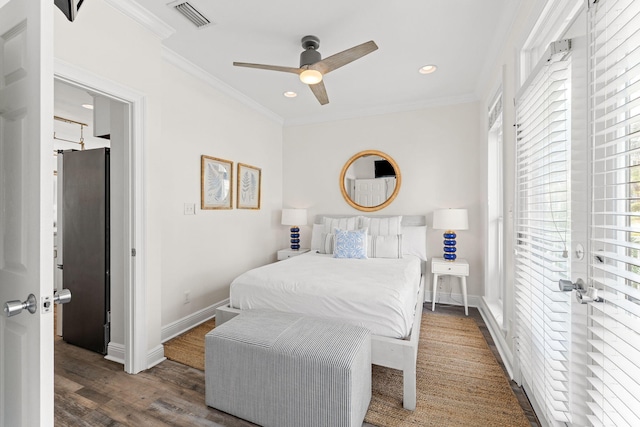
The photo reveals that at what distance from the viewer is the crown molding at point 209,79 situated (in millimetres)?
2771

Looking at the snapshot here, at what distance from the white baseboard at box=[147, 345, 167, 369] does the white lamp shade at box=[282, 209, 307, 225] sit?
93.4 inches

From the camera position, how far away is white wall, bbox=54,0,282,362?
2035 millimetres

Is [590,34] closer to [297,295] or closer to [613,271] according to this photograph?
[613,271]

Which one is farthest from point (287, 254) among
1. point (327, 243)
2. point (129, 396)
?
point (129, 396)

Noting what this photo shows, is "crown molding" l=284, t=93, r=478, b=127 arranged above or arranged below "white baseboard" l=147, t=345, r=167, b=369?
above

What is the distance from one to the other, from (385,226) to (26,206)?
135 inches

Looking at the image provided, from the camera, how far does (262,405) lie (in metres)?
1.68

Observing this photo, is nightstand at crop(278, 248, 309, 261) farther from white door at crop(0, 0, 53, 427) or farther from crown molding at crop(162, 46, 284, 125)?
white door at crop(0, 0, 53, 427)

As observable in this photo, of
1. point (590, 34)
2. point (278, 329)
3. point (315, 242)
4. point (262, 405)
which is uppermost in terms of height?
point (590, 34)

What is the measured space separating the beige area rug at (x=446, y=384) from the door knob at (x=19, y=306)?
1.75m

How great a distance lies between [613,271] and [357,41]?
2454 millimetres

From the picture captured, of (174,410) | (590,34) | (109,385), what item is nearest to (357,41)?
(590,34)

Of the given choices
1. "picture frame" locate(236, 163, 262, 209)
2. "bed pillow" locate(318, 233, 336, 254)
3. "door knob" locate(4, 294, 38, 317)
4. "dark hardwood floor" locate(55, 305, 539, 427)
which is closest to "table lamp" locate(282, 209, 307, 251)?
"picture frame" locate(236, 163, 262, 209)

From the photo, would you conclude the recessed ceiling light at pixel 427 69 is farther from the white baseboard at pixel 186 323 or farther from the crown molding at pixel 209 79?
the white baseboard at pixel 186 323
